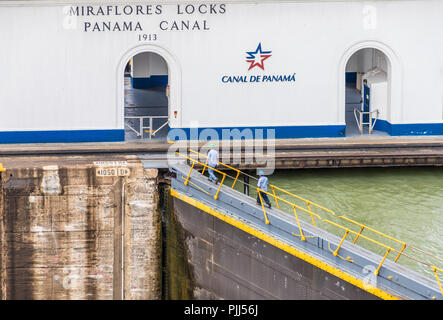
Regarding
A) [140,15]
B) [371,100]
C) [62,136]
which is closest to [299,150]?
[371,100]

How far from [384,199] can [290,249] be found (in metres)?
6.05

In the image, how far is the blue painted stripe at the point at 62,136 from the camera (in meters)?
28.7

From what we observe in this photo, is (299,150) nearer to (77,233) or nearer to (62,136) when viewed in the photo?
(62,136)

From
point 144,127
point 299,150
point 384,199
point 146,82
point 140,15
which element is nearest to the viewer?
point 384,199

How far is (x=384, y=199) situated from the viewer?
25938mm

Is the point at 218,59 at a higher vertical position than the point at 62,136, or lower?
higher

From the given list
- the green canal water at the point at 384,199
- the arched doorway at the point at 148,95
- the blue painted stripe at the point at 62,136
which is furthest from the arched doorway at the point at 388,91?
the blue painted stripe at the point at 62,136

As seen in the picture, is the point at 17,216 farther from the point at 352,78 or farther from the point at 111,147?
the point at 352,78

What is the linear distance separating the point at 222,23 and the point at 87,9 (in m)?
4.66

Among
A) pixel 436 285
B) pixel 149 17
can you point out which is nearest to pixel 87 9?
pixel 149 17

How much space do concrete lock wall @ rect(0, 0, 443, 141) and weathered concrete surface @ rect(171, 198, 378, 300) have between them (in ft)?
22.4

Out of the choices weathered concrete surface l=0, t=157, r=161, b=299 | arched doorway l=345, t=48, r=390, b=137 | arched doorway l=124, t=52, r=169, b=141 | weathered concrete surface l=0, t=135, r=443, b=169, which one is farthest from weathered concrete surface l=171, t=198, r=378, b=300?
arched doorway l=345, t=48, r=390, b=137
